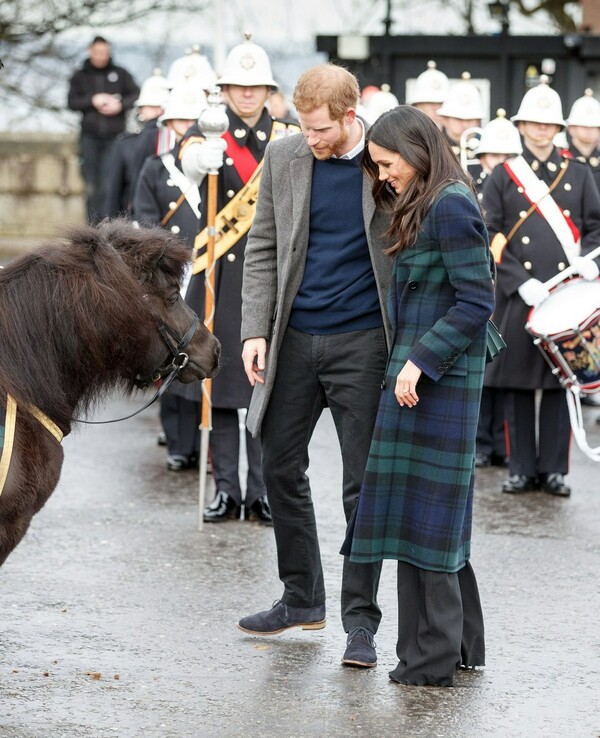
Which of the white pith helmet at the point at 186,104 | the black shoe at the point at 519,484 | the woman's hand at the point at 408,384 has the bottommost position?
the black shoe at the point at 519,484

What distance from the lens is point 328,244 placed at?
5.54m

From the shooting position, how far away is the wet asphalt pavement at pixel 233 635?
503 cm

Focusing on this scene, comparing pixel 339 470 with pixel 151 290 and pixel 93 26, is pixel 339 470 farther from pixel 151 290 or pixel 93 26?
pixel 93 26

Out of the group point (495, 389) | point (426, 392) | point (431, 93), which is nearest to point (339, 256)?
point (426, 392)

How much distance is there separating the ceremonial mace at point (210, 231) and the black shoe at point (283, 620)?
164cm

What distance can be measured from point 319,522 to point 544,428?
1.77 m

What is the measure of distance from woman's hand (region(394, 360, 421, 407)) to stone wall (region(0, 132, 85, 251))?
55.9 feet

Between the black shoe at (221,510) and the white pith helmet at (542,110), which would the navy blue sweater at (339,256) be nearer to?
the black shoe at (221,510)

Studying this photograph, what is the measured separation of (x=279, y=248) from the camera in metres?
5.64

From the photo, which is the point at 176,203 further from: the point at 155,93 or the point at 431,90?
the point at 431,90

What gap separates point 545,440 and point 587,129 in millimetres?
3541

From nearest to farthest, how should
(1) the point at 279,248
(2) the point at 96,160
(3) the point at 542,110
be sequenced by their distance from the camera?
(1) the point at 279,248 → (3) the point at 542,110 → (2) the point at 96,160

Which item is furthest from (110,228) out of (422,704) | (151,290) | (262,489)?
(262,489)

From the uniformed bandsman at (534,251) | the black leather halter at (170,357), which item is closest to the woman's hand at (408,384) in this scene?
the black leather halter at (170,357)
